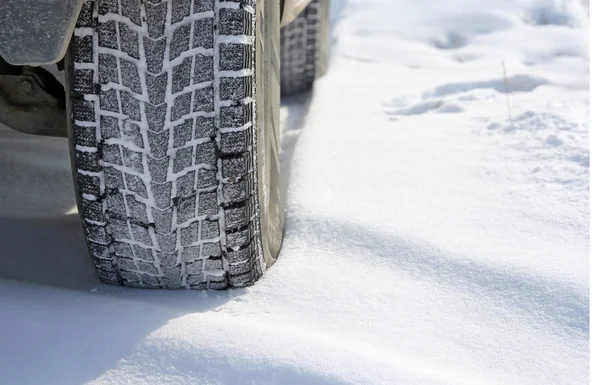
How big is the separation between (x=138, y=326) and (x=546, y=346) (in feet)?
2.09

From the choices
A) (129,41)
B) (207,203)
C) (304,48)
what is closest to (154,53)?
(129,41)

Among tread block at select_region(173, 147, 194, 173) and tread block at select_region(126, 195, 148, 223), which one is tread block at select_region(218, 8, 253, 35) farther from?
tread block at select_region(126, 195, 148, 223)

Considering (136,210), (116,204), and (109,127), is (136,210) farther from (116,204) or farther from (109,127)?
(109,127)

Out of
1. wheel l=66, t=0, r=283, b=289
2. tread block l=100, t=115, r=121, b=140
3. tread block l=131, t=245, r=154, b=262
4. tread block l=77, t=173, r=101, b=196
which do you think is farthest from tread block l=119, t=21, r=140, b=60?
tread block l=131, t=245, r=154, b=262

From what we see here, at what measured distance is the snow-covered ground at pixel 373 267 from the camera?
37.7 inches

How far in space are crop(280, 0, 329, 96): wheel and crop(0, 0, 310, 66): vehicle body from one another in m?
A: 1.48

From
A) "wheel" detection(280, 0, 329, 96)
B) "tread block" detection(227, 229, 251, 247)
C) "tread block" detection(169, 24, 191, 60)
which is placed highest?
"tread block" detection(169, 24, 191, 60)

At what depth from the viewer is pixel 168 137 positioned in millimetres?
1041

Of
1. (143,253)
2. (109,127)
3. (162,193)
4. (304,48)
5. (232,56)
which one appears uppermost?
(232,56)

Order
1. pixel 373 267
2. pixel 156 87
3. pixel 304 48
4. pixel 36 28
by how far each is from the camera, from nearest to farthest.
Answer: pixel 36 28
pixel 156 87
pixel 373 267
pixel 304 48

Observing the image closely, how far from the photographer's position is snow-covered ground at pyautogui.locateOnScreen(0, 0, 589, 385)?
0.96 m

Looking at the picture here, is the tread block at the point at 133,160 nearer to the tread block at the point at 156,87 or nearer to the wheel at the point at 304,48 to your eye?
the tread block at the point at 156,87

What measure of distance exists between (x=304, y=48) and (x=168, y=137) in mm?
1482

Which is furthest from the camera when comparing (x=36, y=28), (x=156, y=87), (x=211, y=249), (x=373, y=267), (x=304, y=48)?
(x=304, y=48)
